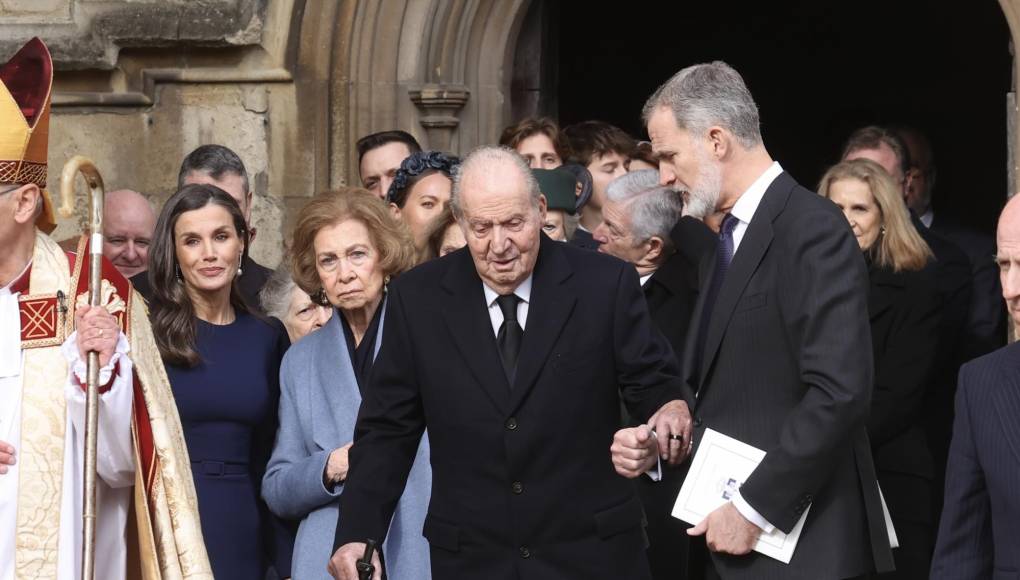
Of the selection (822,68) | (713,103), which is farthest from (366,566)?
(822,68)

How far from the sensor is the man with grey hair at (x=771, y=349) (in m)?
4.00

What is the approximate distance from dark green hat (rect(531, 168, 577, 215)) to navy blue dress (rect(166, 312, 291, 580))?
1.42m

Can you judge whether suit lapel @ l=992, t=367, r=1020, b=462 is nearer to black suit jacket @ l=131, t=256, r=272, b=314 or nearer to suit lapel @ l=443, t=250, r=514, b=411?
suit lapel @ l=443, t=250, r=514, b=411

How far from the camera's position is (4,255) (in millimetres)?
4617

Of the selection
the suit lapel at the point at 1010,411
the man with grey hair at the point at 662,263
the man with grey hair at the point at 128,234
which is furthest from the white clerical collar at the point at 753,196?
the man with grey hair at the point at 128,234

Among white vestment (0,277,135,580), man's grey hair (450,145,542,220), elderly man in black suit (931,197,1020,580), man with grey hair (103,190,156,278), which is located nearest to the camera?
elderly man in black suit (931,197,1020,580)

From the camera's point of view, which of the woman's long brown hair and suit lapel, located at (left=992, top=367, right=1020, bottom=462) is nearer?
suit lapel, located at (left=992, top=367, right=1020, bottom=462)

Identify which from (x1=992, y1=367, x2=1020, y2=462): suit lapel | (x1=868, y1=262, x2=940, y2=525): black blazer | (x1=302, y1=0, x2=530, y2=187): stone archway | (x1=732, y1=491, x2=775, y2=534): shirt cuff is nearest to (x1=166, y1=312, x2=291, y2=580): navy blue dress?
(x1=732, y1=491, x2=775, y2=534): shirt cuff

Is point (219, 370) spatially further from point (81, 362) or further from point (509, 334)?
point (509, 334)

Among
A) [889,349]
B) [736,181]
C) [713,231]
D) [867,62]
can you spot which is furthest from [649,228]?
[867,62]

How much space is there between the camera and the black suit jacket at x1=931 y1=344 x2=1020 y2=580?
358 cm

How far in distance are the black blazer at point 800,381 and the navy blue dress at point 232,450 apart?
159cm

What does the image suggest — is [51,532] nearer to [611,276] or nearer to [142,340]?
[142,340]

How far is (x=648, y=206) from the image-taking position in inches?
238
